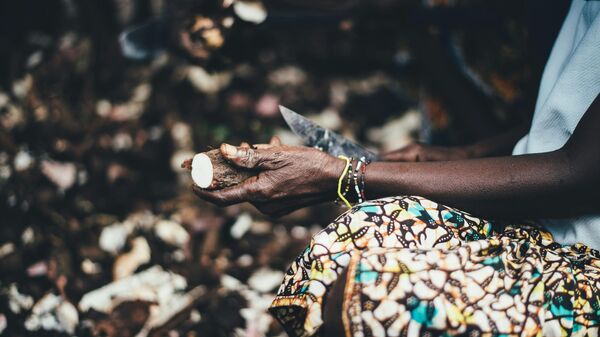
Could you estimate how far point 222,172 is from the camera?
115 centimetres

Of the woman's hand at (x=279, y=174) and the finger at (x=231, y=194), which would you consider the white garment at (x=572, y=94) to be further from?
the finger at (x=231, y=194)

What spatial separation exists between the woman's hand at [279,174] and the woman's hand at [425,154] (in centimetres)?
37

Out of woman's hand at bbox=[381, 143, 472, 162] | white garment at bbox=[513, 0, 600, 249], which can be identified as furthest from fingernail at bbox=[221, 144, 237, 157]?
white garment at bbox=[513, 0, 600, 249]

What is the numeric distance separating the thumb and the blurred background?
23.4 inches

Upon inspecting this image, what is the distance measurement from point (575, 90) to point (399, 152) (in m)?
0.53

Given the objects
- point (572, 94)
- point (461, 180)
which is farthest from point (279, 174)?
point (572, 94)

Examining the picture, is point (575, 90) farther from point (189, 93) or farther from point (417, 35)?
point (189, 93)

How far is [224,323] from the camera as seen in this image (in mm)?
1554

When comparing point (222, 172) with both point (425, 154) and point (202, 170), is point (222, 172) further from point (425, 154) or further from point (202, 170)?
point (425, 154)

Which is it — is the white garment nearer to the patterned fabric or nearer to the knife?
the patterned fabric

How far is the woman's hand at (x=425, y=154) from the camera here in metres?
1.48

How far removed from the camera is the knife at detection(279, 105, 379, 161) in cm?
131

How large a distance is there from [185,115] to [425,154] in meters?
1.47

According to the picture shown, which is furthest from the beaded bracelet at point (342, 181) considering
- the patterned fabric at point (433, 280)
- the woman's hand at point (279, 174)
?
the patterned fabric at point (433, 280)
